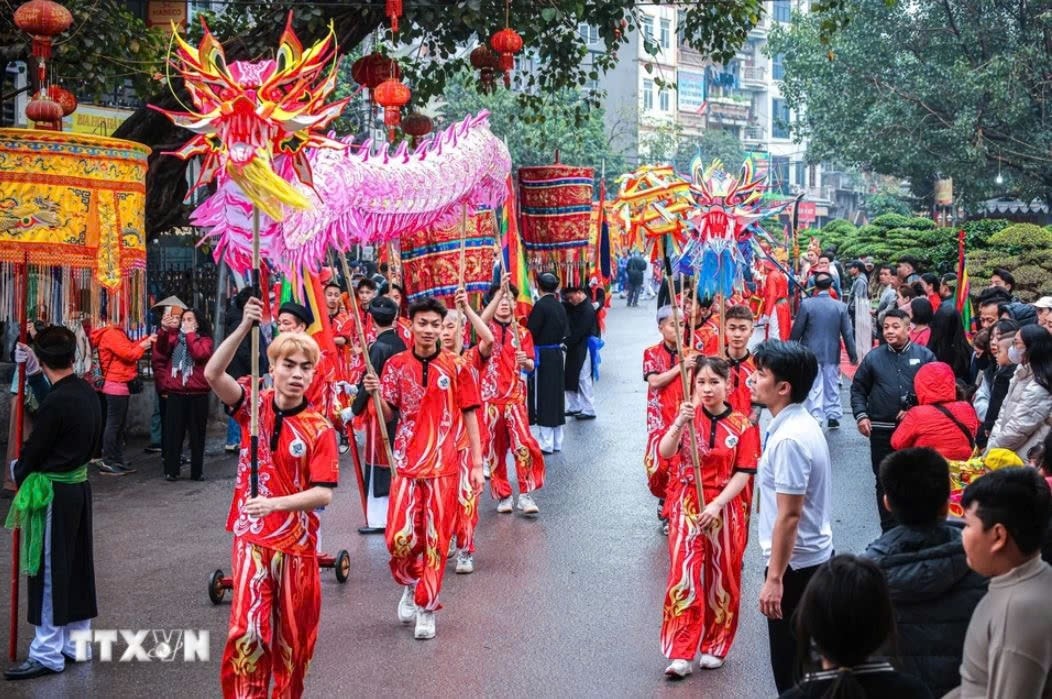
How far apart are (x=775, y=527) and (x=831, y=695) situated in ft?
7.35

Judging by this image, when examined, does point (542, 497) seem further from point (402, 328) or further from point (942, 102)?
point (942, 102)

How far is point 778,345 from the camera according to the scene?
552cm

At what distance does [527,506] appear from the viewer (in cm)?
1106

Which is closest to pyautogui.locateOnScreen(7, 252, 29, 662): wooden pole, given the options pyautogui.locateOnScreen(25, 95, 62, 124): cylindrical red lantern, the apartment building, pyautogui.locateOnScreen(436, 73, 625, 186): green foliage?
pyautogui.locateOnScreen(25, 95, 62, 124): cylindrical red lantern

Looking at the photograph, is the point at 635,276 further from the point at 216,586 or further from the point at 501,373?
the point at 216,586

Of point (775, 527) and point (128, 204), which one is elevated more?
point (128, 204)

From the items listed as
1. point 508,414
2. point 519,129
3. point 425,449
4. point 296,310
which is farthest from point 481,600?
point 519,129

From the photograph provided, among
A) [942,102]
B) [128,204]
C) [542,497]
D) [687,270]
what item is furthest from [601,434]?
[942,102]

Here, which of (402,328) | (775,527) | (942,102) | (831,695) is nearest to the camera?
(831,695)

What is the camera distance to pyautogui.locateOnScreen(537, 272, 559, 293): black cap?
13.6 m

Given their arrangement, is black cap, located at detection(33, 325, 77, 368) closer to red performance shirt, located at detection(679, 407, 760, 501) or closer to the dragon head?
the dragon head

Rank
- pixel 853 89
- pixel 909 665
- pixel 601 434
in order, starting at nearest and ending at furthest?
pixel 909 665, pixel 601 434, pixel 853 89

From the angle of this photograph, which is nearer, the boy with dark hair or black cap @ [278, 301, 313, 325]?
the boy with dark hair

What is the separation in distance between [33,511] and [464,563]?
10.5 feet
